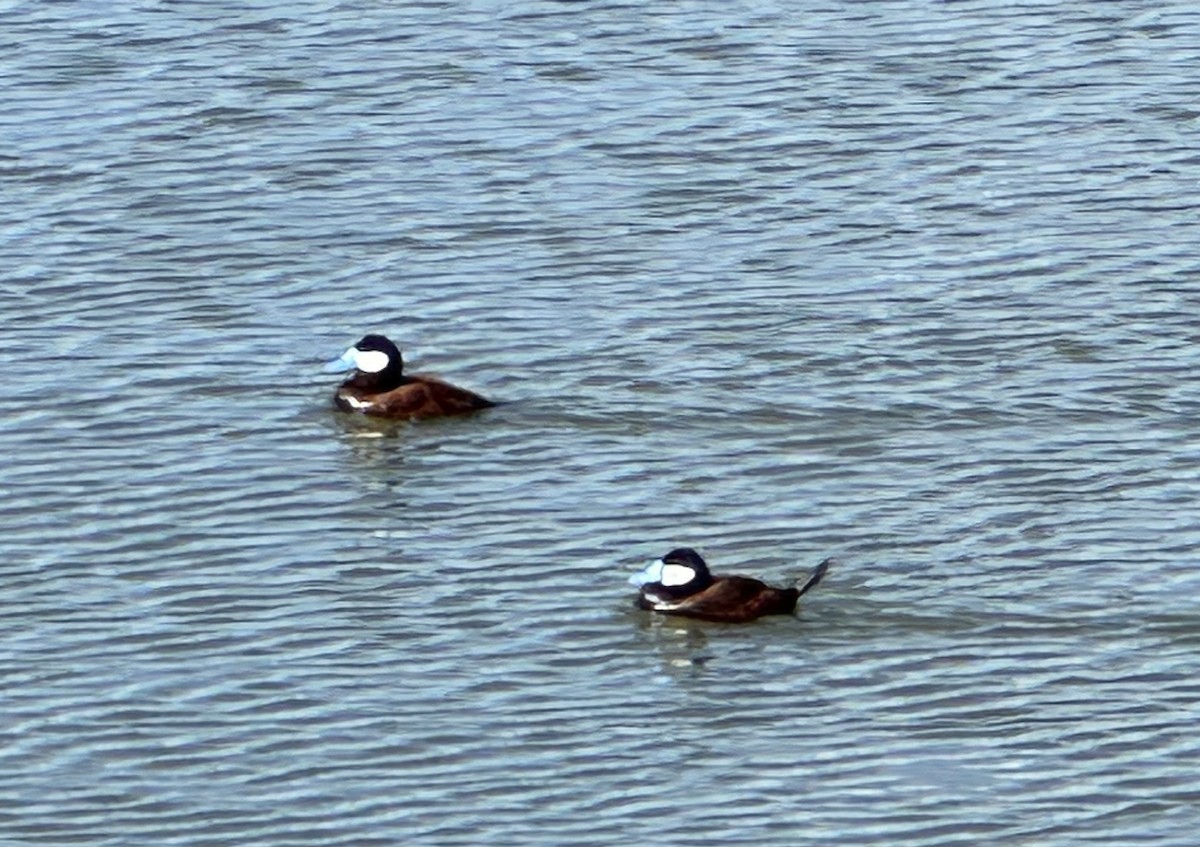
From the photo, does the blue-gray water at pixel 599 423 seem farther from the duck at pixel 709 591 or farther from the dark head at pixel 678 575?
the dark head at pixel 678 575

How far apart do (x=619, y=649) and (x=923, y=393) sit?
3.53m

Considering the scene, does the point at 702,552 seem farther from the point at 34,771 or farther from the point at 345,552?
Answer: the point at 34,771

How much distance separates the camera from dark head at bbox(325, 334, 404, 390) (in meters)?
16.6

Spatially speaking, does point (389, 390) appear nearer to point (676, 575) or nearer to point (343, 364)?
point (343, 364)

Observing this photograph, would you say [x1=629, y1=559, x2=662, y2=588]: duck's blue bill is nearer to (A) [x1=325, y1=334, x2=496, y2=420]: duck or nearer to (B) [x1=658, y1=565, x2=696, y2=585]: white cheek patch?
(B) [x1=658, y1=565, x2=696, y2=585]: white cheek patch

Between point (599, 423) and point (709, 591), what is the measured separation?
254cm

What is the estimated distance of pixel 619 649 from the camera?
13.6 meters

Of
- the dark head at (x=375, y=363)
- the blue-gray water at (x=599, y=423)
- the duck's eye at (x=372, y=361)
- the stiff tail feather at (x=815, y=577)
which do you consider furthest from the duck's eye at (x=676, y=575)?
the duck's eye at (x=372, y=361)

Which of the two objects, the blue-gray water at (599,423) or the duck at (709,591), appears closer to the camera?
the blue-gray water at (599,423)

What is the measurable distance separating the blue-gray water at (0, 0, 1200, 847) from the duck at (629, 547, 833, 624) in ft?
0.42

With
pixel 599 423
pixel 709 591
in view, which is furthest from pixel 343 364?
pixel 709 591

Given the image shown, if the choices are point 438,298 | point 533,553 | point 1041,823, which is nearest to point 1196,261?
point 438,298

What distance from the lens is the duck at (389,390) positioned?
16.5 m

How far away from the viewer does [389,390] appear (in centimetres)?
1650
